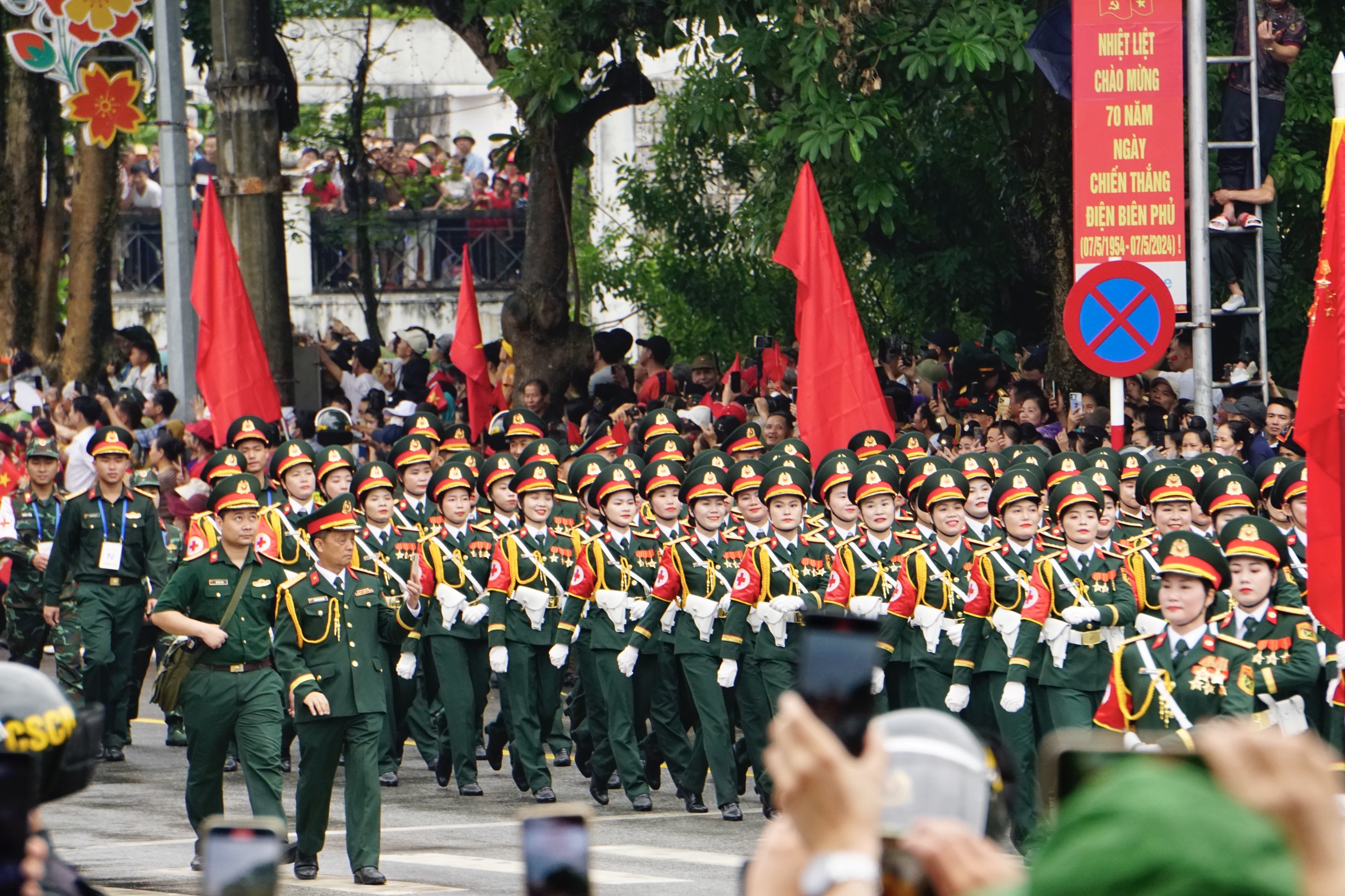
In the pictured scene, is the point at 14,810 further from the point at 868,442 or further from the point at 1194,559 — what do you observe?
the point at 868,442

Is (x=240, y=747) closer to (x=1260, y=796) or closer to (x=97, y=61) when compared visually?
(x=1260, y=796)

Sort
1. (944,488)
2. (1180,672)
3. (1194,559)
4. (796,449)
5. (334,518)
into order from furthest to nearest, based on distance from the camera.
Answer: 1. (796,449)
2. (944,488)
3. (334,518)
4. (1194,559)
5. (1180,672)

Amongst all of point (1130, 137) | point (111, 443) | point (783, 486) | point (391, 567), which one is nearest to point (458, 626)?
point (391, 567)

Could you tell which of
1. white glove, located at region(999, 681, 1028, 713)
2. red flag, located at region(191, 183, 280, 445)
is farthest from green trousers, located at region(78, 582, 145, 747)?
white glove, located at region(999, 681, 1028, 713)

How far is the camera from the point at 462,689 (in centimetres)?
1314

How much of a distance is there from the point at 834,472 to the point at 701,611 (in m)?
1.11

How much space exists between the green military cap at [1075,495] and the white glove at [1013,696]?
3.14 feet

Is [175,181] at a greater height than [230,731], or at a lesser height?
greater

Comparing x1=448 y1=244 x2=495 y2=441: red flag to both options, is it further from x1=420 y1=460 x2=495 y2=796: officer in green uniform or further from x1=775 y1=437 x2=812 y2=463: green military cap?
x1=420 y1=460 x2=495 y2=796: officer in green uniform

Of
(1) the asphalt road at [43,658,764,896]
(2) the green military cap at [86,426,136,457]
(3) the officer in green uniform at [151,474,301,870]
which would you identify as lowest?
(1) the asphalt road at [43,658,764,896]

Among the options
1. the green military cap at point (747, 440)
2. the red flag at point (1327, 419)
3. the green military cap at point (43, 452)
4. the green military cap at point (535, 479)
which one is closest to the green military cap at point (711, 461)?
the green military cap at point (535, 479)

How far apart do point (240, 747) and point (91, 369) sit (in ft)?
57.0

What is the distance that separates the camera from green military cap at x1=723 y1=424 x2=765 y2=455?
610 inches

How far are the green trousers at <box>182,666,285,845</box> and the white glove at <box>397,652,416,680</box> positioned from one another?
2947 mm
